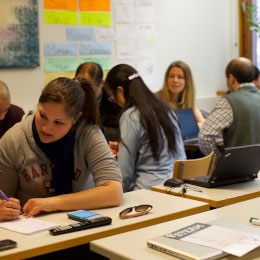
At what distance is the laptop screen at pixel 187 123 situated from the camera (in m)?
4.97

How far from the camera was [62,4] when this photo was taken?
17.1 ft

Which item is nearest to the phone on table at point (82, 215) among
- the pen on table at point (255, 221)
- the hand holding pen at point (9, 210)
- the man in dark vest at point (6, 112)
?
the hand holding pen at point (9, 210)

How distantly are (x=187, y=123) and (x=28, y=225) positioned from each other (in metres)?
3.09

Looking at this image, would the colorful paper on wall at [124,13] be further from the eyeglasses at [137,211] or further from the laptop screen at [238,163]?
the eyeglasses at [137,211]

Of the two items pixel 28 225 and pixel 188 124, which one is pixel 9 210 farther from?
pixel 188 124

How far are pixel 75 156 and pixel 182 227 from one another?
77cm

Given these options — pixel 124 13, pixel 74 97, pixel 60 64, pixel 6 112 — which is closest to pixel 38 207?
pixel 74 97

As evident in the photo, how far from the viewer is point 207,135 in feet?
13.1

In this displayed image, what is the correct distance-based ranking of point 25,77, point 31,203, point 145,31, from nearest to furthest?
point 31,203 < point 25,77 < point 145,31

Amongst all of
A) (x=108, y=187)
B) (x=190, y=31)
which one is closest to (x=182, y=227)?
(x=108, y=187)

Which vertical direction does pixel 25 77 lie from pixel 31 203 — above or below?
above

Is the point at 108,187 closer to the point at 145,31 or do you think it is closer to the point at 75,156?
the point at 75,156

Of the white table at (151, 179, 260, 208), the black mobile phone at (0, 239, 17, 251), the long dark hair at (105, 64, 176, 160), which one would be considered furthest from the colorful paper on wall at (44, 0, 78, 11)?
the black mobile phone at (0, 239, 17, 251)

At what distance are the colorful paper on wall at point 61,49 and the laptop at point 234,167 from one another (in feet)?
8.80
